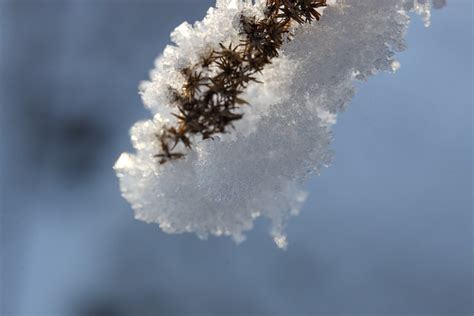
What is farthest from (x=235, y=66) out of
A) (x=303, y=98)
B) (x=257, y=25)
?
(x=303, y=98)

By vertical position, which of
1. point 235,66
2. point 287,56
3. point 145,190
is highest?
point 287,56

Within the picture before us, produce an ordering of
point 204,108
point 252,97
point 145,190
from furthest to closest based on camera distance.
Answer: point 252,97, point 145,190, point 204,108

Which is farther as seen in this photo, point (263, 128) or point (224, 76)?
point (263, 128)

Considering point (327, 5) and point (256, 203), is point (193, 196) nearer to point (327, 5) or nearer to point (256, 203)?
point (256, 203)
